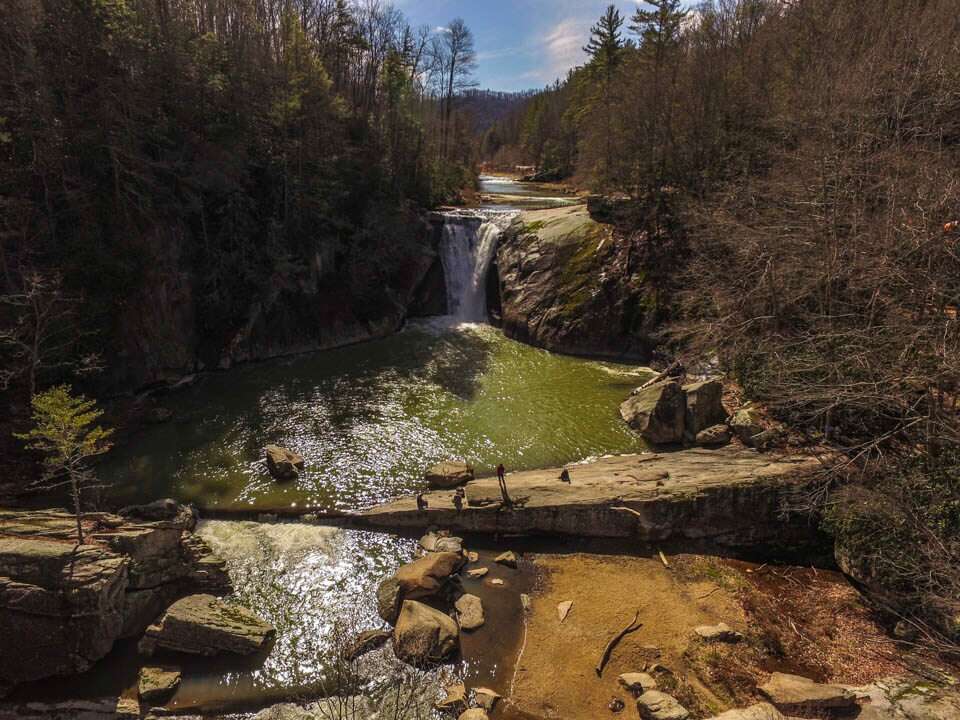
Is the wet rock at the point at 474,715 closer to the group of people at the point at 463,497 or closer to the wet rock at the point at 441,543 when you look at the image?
the wet rock at the point at 441,543

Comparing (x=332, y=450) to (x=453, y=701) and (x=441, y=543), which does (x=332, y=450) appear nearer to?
(x=441, y=543)

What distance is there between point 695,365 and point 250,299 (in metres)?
21.5

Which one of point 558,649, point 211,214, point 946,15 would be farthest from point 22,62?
point 946,15

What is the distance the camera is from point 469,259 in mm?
30766

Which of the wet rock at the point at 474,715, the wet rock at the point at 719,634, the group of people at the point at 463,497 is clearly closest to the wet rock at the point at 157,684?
the wet rock at the point at 474,715

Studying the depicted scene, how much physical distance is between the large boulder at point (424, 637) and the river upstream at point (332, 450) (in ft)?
1.48

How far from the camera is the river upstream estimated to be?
9453 millimetres

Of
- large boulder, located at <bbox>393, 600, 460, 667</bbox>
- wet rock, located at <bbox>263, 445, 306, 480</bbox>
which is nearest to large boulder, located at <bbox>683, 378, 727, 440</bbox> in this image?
large boulder, located at <bbox>393, 600, 460, 667</bbox>

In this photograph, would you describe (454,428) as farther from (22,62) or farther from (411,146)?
(411,146)

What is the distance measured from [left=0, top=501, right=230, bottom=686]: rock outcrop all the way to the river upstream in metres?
0.59

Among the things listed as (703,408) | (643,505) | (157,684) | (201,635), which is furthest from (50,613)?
(703,408)

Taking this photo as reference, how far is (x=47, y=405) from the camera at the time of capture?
1037 centimetres

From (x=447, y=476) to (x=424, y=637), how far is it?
555 centimetres

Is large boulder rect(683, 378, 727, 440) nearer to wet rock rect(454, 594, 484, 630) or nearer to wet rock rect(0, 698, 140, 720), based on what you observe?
wet rock rect(454, 594, 484, 630)
